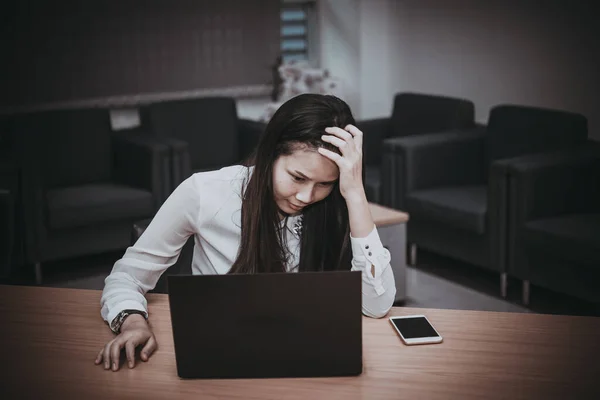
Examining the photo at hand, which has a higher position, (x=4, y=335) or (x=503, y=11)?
(x=503, y=11)

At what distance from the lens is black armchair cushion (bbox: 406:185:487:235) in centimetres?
393

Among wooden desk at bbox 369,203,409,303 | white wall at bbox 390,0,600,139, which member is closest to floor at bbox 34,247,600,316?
wooden desk at bbox 369,203,409,303

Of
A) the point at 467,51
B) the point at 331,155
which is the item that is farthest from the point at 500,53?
the point at 331,155

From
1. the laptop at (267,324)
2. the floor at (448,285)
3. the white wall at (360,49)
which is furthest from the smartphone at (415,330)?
the white wall at (360,49)

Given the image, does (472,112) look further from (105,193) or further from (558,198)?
(105,193)

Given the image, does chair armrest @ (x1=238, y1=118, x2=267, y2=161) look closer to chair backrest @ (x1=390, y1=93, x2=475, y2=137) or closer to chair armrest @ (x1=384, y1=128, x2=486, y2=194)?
chair backrest @ (x1=390, y1=93, x2=475, y2=137)

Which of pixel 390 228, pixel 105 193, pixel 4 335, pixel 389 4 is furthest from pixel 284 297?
pixel 389 4

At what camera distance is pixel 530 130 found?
421 centimetres

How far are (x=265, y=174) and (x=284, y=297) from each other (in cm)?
46

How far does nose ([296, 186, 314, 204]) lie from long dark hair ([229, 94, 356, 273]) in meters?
0.08

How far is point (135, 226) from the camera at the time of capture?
6.24 feet

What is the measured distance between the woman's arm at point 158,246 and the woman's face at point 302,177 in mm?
223

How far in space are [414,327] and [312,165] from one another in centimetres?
40

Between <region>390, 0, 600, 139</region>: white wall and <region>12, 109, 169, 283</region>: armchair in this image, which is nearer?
<region>12, 109, 169, 283</region>: armchair
